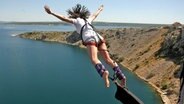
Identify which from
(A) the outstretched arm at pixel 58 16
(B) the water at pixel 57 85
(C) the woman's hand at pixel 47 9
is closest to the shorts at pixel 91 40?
(A) the outstretched arm at pixel 58 16

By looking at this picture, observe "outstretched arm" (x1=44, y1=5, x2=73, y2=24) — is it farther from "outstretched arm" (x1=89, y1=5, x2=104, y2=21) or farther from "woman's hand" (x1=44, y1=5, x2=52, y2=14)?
"outstretched arm" (x1=89, y1=5, x2=104, y2=21)

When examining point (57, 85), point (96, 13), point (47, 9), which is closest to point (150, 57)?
point (57, 85)

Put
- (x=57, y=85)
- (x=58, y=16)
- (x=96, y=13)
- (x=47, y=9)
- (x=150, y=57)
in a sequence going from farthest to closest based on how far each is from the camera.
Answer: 1. (x=150, y=57)
2. (x=57, y=85)
3. (x=96, y=13)
4. (x=58, y=16)
5. (x=47, y=9)

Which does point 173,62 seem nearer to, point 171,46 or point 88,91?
point 171,46

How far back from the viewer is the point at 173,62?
7319cm

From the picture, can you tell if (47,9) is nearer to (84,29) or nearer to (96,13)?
(84,29)

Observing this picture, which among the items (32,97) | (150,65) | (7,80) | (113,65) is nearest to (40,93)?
(32,97)

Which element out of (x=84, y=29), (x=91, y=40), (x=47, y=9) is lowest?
(x=91, y=40)

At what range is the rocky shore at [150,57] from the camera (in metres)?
61.2

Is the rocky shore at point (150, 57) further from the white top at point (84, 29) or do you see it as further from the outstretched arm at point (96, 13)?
the white top at point (84, 29)

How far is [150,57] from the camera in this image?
85.7 meters

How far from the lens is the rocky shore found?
61219 millimetres

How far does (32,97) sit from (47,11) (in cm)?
5135

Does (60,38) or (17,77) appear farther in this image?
(60,38)
